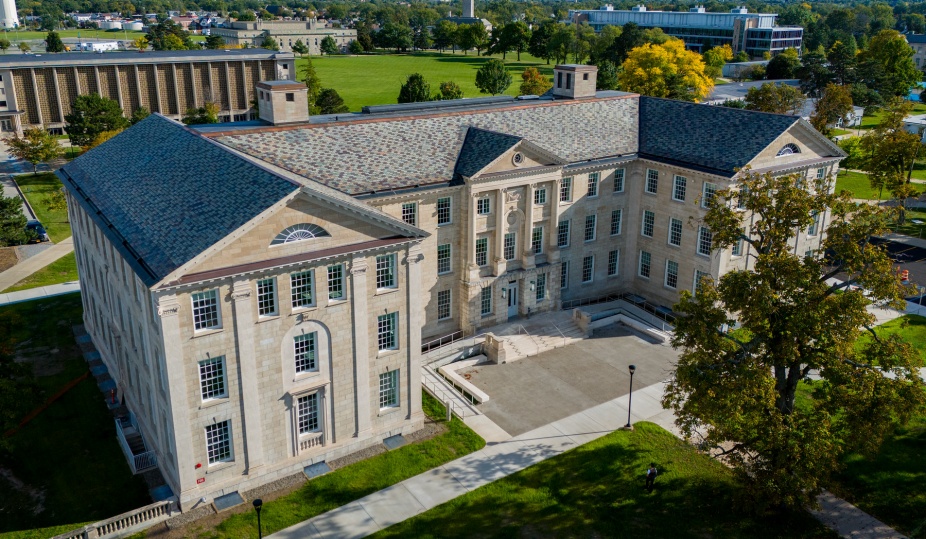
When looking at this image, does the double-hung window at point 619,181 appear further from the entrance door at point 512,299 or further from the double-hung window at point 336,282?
the double-hung window at point 336,282

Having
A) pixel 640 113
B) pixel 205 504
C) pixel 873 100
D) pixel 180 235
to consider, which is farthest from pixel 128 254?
pixel 873 100

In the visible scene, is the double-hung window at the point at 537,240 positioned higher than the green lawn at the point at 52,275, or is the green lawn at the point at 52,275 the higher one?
the double-hung window at the point at 537,240

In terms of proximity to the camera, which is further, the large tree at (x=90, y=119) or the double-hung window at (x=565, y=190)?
the large tree at (x=90, y=119)

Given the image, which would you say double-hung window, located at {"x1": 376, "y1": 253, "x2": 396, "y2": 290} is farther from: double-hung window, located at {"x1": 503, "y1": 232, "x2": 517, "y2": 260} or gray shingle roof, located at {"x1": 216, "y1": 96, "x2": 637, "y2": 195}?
double-hung window, located at {"x1": 503, "y1": 232, "x2": 517, "y2": 260}

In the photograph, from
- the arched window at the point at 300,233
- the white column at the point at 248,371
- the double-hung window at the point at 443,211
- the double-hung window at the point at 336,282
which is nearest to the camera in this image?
the white column at the point at 248,371

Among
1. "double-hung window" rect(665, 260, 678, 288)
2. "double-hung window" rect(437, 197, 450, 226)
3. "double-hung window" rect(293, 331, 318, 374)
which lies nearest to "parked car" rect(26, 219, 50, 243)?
"double-hung window" rect(437, 197, 450, 226)

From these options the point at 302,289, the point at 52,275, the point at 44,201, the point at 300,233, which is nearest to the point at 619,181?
the point at 302,289

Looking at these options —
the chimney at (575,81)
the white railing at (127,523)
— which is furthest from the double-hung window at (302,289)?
the chimney at (575,81)
